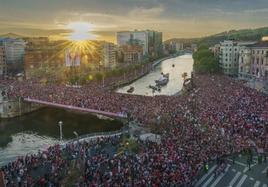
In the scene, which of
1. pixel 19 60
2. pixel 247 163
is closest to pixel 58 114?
pixel 247 163

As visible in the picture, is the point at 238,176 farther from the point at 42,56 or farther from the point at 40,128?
the point at 42,56

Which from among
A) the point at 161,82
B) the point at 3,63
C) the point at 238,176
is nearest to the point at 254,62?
the point at 161,82

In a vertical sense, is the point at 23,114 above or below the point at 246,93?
below

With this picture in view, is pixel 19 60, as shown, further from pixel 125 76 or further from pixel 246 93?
pixel 246 93

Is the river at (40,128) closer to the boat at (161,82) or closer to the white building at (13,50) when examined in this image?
the boat at (161,82)

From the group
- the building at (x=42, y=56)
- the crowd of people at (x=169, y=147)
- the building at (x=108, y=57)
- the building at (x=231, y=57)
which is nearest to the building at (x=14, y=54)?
the building at (x=42, y=56)
